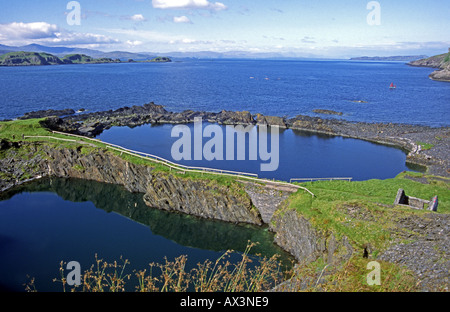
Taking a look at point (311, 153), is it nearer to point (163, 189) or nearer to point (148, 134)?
point (163, 189)

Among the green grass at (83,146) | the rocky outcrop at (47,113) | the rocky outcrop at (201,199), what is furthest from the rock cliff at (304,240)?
the rocky outcrop at (47,113)

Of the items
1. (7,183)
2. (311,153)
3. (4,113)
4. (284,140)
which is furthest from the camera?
(4,113)

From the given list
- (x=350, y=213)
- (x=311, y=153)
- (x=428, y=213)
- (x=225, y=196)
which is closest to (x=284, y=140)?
(x=311, y=153)

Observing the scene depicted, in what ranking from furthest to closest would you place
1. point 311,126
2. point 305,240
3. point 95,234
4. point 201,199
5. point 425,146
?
point 311,126, point 425,146, point 201,199, point 95,234, point 305,240

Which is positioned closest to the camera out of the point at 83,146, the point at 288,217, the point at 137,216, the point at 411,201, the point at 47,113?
the point at 411,201

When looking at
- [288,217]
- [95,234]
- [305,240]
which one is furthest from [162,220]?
[305,240]

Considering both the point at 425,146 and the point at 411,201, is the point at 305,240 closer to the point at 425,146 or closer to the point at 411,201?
the point at 411,201
